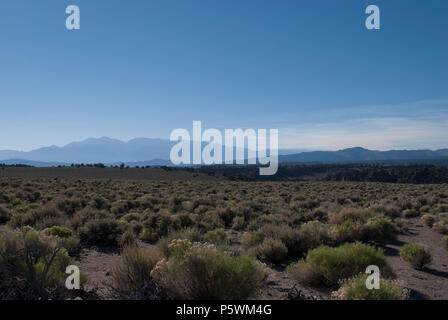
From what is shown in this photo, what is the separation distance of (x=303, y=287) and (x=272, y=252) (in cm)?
179

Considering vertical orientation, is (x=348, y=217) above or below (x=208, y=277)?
below

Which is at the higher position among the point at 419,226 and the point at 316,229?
the point at 316,229

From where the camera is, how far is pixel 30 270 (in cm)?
436

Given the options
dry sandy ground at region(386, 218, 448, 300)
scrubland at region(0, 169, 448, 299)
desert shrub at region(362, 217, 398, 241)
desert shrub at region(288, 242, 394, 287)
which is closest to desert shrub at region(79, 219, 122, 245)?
scrubland at region(0, 169, 448, 299)

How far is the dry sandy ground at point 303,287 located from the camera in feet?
17.8

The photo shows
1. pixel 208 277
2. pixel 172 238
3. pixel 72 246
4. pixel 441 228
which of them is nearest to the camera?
pixel 208 277

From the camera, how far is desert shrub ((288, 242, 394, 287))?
5.80 meters

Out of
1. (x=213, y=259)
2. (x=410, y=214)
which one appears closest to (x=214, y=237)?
(x=213, y=259)

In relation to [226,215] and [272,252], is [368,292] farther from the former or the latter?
[226,215]

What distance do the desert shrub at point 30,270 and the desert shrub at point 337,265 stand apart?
4.51 meters

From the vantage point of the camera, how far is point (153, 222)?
11453 millimetres
